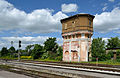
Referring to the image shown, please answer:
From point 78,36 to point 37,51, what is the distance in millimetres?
17932

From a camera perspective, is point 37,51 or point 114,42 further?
point 114,42

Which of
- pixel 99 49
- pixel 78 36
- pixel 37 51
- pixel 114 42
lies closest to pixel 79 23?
pixel 78 36

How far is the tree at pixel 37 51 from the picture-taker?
41634 millimetres

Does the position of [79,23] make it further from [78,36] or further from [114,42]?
[114,42]

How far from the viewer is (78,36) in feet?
101

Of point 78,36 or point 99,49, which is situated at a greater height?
point 78,36

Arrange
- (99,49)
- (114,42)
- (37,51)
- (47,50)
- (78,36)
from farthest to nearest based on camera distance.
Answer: (114,42)
(47,50)
(37,51)
(78,36)
(99,49)

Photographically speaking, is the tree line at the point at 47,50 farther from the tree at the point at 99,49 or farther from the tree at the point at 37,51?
the tree at the point at 99,49

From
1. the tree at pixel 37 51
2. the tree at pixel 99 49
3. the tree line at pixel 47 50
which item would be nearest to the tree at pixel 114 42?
the tree line at pixel 47 50

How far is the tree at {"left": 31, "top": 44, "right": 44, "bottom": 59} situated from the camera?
41634 mm

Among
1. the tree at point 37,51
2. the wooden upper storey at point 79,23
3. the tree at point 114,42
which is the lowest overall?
the tree at point 37,51

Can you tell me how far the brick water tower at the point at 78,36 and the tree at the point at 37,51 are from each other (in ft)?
40.5

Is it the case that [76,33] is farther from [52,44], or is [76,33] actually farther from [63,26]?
[52,44]

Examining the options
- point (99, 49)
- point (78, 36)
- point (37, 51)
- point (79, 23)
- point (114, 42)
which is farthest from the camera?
point (114, 42)
